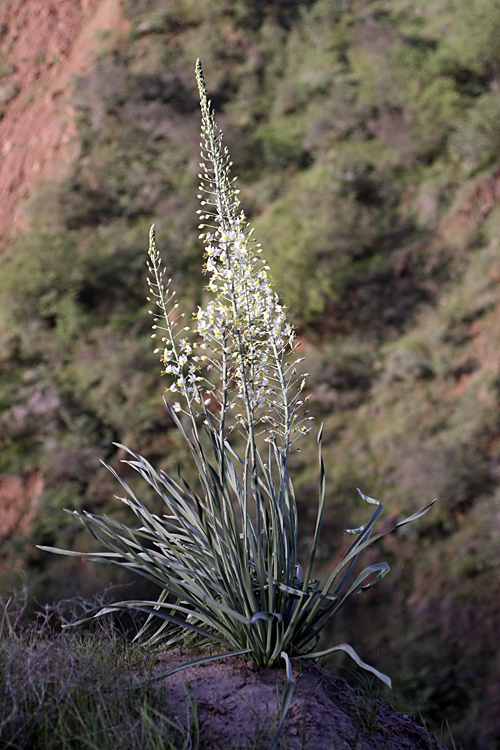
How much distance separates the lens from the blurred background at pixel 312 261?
7.94 metres

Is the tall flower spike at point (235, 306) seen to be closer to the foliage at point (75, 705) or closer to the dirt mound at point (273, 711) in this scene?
the dirt mound at point (273, 711)

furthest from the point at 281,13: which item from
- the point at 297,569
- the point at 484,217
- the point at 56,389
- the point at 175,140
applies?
the point at 297,569

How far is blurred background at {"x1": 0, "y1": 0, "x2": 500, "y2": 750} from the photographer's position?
794 cm

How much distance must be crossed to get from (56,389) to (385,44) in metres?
11.6

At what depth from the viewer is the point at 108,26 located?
16.1 metres

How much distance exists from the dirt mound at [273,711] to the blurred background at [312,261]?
3644 mm

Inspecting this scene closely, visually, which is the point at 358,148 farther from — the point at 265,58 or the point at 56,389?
the point at 56,389

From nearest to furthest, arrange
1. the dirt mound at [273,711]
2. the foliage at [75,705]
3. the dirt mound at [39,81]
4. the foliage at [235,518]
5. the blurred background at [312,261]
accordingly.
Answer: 1. the foliage at [75,705]
2. the dirt mound at [273,711]
3. the foliage at [235,518]
4. the blurred background at [312,261]
5. the dirt mound at [39,81]

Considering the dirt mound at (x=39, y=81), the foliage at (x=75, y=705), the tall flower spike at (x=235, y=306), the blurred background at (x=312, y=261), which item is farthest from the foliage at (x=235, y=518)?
the dirt mound at (x=39, y=81)

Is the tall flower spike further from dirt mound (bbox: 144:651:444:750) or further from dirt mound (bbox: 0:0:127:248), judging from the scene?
dirt mound (bbox: 0:0:127:248)

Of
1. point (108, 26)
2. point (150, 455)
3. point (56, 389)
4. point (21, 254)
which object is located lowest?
point (150, 455)

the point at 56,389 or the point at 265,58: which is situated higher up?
the point at 265,58

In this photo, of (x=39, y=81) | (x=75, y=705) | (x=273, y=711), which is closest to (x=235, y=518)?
(x=273, y=711)

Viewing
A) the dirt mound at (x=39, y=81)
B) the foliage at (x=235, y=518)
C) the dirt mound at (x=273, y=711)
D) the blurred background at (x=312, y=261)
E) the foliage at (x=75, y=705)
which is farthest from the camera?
the dirt mound at (x=39, y=81)
